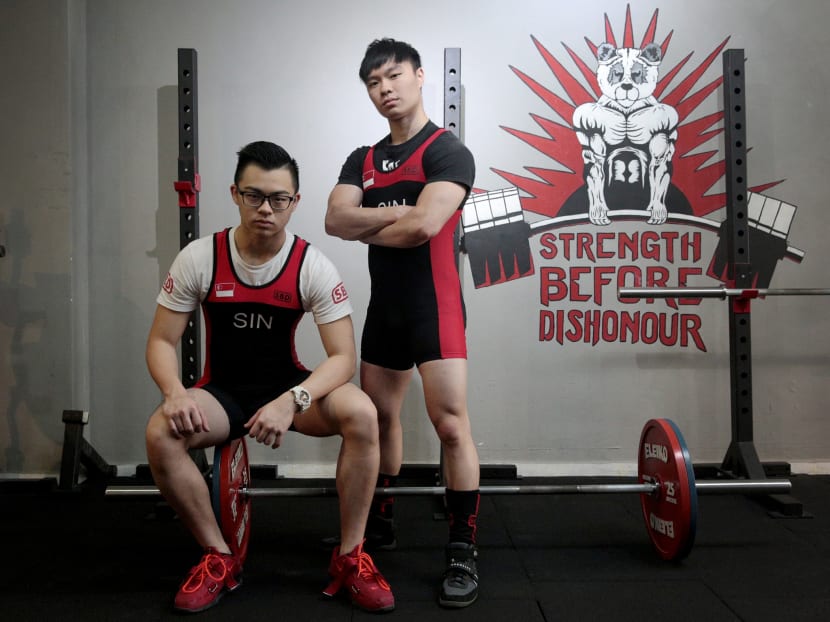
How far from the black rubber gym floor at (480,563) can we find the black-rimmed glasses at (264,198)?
1.03m

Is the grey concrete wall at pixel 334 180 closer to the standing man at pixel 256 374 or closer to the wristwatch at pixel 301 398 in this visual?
the standing man at pixel 256 374

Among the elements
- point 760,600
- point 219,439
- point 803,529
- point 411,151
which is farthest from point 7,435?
point 803,529

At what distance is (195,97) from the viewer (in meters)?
2.34

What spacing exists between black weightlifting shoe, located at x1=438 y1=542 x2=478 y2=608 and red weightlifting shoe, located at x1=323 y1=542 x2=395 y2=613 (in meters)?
0.14

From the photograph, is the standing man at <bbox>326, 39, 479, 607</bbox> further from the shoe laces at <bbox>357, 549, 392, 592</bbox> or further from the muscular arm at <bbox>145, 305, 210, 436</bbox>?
the muscular arm at <bbox>145, 305, 210, 436</bbox>

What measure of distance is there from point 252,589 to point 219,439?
0.42 m

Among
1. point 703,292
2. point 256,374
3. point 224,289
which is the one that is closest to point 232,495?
point 256,374

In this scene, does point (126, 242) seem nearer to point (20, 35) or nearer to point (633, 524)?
point (20, 35)

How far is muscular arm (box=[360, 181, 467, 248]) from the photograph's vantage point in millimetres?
1639

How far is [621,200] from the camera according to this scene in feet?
8.95

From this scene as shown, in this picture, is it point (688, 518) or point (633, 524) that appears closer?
point (688, 518)

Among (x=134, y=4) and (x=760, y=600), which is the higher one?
(x=134, y=4)

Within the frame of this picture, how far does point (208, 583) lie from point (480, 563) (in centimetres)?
77

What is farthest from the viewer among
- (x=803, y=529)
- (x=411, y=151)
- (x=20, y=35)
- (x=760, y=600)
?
(x=20, y=35)
